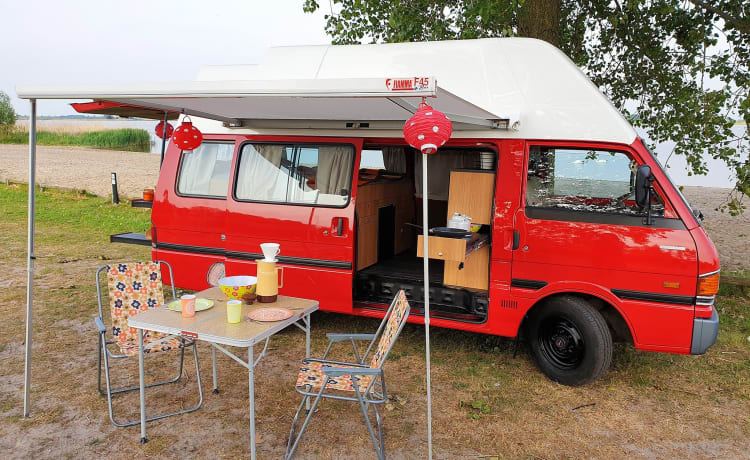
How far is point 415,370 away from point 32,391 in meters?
3.11

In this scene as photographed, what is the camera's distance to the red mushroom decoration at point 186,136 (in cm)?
545

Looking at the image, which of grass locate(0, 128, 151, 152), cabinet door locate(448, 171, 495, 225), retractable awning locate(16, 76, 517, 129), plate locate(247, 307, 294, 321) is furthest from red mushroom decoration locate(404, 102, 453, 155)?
grass locate(0, 128, 151, 152)

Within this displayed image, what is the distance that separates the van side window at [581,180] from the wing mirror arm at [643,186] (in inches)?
7.6

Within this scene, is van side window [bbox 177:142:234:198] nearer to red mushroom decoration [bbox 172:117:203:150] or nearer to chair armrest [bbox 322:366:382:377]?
red mushroom decoration [bbox 172:117:203:150]

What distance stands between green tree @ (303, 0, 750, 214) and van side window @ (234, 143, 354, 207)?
10.3 ft

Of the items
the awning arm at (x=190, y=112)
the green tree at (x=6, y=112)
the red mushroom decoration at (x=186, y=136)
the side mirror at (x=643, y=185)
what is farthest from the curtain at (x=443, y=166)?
the green tree at (x=6, y=112)

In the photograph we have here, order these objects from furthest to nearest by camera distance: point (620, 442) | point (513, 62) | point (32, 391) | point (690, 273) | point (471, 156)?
point (471, 156) → point (513, 62) → point (32, 391) → point (690, 273) → point (620, 442)

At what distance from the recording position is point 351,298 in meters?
5.26

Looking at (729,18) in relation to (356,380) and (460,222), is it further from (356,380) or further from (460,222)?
(356,380)

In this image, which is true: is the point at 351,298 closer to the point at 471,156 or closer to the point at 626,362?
the point at 471,156

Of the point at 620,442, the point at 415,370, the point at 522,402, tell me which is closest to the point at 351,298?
the point at 415,370

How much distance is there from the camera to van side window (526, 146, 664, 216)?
4473mm

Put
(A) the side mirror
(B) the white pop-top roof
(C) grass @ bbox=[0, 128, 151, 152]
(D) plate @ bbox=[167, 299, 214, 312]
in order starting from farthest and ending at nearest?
1. (C) grass @ bbox=[0, 128, 151, 152]
2. (A) the side mirror
3. (D) plate @ bbox=[167, 299, 214, 312]
4. (B) the white pop-top roof

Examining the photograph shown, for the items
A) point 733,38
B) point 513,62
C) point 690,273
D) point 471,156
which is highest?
point 733,38
